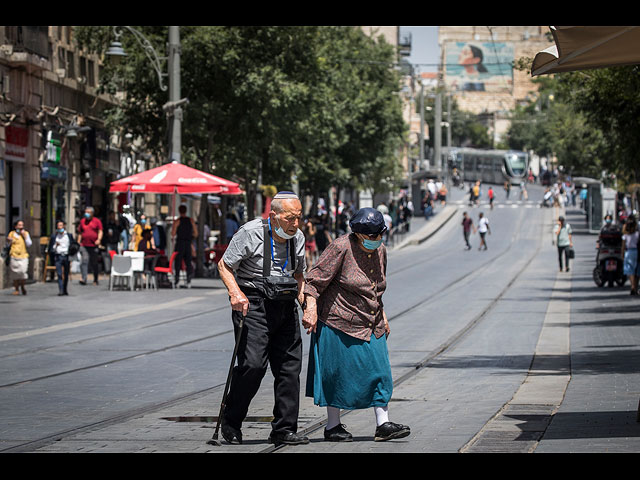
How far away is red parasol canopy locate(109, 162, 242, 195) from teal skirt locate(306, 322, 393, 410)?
756 inches

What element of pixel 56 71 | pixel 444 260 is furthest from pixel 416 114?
pixel 56 71

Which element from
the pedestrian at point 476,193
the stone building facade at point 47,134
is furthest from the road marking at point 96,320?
the pedestrian at point 476,193

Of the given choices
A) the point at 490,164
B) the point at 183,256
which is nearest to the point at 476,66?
the point at 490,164

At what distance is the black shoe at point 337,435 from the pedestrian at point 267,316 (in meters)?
0.15

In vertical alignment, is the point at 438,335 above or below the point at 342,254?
below

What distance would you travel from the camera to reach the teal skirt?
8906 millimetres

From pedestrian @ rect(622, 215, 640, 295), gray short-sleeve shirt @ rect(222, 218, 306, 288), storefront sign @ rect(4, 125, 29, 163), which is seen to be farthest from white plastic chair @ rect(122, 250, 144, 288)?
gray short-sleeve shirt @ rect(222, 218, 306, 288)

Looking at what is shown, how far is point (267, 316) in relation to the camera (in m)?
8.90

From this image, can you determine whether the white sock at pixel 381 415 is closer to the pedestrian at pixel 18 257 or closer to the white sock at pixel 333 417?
the white sock at pixel 333 417

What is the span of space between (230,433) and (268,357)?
1.92 ft

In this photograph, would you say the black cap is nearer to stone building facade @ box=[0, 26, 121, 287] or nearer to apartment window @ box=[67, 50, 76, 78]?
stone building facade @ box=[0, 26, 121, 287]
